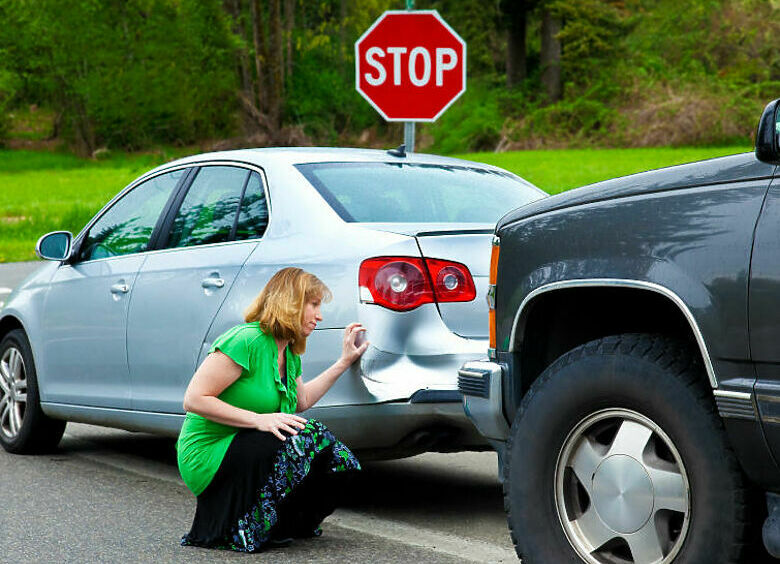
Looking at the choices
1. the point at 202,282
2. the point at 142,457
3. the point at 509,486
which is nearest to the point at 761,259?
the point at 509,486

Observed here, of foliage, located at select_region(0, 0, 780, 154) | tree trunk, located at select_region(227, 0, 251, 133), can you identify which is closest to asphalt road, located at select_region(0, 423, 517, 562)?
foliage, located at select_region(0, 0, 780, 154)

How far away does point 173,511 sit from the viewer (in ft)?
19.2

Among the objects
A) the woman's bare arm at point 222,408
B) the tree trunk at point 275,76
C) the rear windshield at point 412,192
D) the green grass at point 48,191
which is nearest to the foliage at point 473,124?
the green grass at point 48,191

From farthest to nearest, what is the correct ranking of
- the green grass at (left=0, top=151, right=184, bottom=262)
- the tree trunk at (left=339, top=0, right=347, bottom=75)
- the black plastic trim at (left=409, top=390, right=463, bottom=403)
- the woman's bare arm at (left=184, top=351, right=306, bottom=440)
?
1. the tree trunk at (left=339, top=0, right=347, bottom=75)
2. the green grass at (left=0, top=151, right=184, bottom=262)
3. the black plastic trim at (left=409, top=390, right=463, bottom=403)
4. the woman's bare arm at (left=184, top=351, right=306, bottom=440)

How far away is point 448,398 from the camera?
17.3 feet

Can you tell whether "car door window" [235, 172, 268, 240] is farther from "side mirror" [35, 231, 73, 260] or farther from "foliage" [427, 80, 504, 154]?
"foliage" [427, 80, 504, 154]

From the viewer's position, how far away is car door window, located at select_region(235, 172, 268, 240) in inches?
237

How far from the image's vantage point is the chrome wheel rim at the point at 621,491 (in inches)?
145

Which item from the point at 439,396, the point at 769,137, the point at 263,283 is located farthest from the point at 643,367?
the point at 263,283

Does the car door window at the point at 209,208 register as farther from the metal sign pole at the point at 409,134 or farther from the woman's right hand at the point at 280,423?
the metal sign pole at the point at 409,134

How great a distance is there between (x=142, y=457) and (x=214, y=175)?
5.88 ft

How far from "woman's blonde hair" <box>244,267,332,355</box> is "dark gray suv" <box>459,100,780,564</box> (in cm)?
100

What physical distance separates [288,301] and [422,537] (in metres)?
1.09

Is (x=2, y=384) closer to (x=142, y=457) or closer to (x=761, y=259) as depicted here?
(x=142, y=457)
